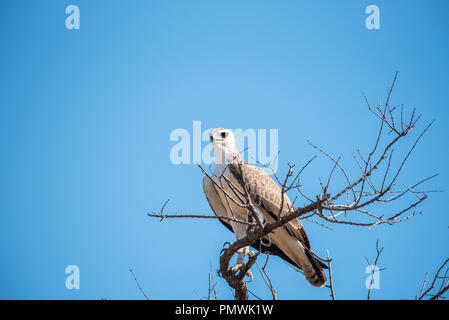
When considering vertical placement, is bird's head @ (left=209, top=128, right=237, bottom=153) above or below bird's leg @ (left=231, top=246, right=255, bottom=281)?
above

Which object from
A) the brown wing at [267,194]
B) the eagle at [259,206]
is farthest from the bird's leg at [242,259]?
the brown wing at [267,194]

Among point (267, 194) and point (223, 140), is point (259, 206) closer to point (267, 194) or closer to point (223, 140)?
point (267, 194)

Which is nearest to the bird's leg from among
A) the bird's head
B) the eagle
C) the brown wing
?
the eagle

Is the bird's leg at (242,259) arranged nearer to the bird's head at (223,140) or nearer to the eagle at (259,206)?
the eagle at (259,206)

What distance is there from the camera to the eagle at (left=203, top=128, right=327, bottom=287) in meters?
6.43

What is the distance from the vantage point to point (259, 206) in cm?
659

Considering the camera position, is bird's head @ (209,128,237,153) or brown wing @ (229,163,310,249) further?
bird's head @ (209,128,237,153)

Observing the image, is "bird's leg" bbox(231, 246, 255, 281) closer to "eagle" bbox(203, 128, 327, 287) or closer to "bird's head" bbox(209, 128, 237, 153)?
"eagle" bbox(203, 128, 327, 287)

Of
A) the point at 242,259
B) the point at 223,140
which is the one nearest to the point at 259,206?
the point at 242,259
